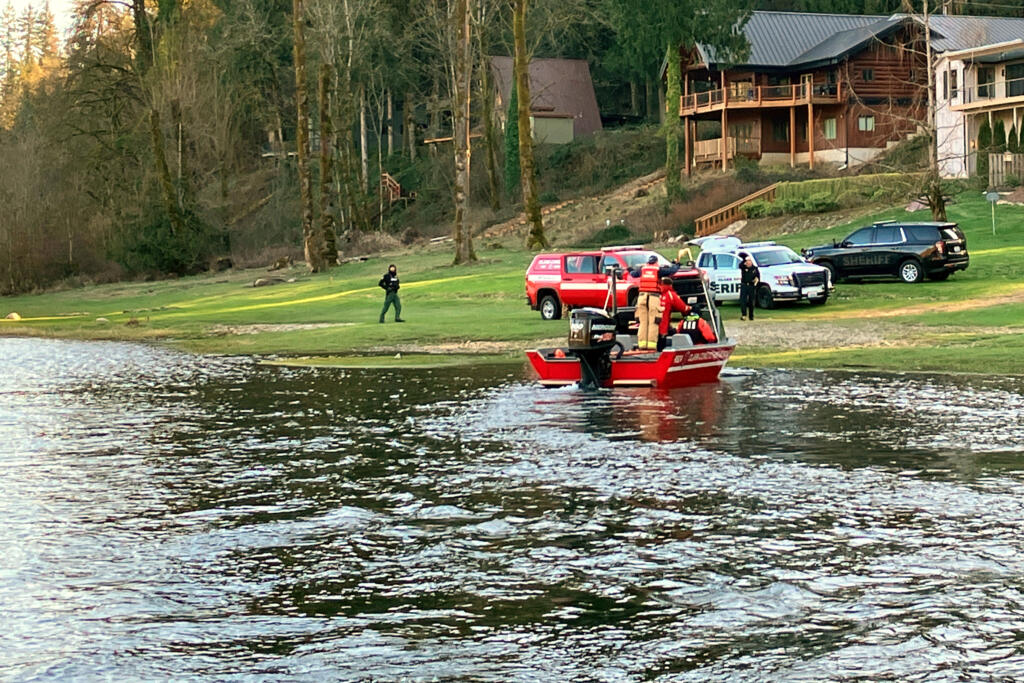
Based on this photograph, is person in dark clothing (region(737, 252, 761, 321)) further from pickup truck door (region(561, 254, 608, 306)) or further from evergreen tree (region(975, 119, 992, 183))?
evergreen tree (region(975, 119, 992, 183))

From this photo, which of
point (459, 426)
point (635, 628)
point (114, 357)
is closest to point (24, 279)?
point (114, 357)

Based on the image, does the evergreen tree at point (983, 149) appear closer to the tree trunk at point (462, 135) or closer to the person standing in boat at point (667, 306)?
the tree trunk at point (462, 135)

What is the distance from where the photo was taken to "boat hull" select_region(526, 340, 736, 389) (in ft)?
82.8

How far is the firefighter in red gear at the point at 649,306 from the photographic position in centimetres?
2505

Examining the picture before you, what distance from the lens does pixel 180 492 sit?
16.8 meters

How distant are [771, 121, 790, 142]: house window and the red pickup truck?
4471 centimetres

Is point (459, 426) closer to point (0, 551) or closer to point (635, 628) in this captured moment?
point (0, 551)

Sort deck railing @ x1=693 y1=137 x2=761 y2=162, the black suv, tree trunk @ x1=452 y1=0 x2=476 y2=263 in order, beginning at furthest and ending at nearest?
deck railing @ x1=693 y1=137 x2=761 y2=162 < tree trunk @ x1=452 y1=0 x2=476 y2=263 < the black suv

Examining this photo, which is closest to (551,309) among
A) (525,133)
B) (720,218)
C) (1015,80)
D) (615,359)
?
(615,359)

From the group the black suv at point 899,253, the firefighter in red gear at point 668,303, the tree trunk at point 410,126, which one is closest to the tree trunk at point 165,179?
the tree trunk at point 410,126

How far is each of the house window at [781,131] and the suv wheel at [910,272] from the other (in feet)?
132

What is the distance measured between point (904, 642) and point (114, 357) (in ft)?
99.1

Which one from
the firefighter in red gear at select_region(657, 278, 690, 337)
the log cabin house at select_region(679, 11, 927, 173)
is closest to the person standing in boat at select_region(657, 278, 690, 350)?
the firefighter in red gear at select_region(657, 278, 690, 337)

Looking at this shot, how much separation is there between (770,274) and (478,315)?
8502 mm
